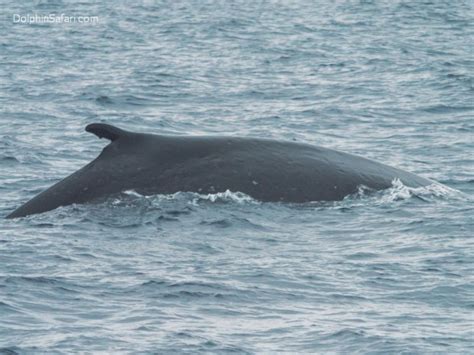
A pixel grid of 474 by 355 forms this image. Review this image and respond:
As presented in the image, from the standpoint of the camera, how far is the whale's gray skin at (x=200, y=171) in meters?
15.8

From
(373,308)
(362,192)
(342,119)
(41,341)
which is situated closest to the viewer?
(41,341)

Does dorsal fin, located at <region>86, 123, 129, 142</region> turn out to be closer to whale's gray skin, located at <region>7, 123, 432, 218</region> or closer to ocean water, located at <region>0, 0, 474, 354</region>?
whale's gray skin, located at <region>7, 123, 432, 218</region>

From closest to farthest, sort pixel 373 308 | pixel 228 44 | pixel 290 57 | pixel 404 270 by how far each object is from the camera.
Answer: pixel 373 308, pixel 404 270, pixel 290 57, pixel 228 44

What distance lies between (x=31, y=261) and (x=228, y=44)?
1267 inches

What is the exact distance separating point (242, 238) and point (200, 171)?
1.26 metres

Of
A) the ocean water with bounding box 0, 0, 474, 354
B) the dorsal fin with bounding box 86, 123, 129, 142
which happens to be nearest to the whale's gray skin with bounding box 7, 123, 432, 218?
the dorsal fin with bounding box 86, 123, 129, 142

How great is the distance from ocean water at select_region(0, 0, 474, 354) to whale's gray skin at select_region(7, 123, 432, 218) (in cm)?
18

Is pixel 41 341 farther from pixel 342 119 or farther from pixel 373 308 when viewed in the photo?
pixel 342 119

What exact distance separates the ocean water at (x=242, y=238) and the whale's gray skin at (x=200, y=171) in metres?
0.18

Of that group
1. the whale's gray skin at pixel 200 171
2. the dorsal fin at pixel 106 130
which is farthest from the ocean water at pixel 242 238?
the dorsal fin at pixel 106 130

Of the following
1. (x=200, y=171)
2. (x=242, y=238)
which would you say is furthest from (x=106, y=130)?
(x=242, y=238)

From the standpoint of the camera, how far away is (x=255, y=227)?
51.2ft

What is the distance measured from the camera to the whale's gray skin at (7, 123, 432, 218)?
15.8m

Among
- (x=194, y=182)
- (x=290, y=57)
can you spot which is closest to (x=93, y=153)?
(x=194, y=182)
